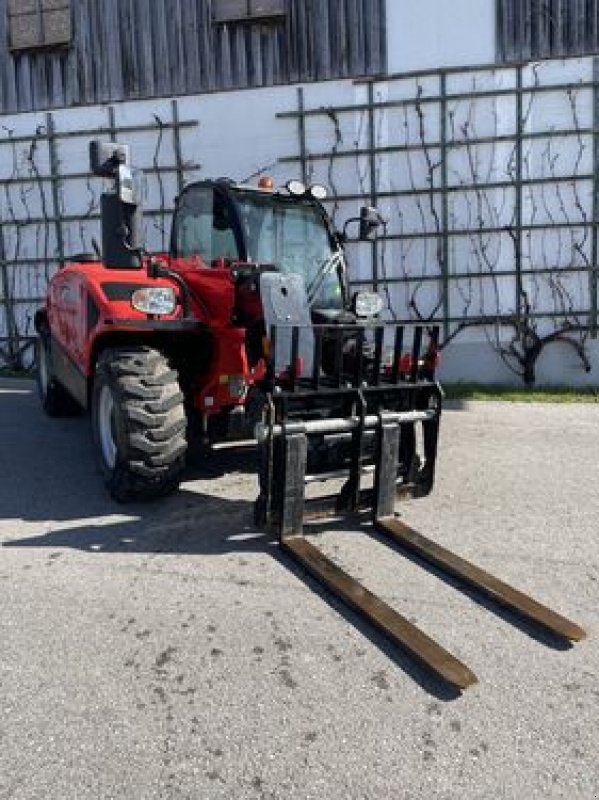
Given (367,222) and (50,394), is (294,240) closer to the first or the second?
(367,222)

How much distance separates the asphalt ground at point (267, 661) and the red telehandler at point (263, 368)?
243mm

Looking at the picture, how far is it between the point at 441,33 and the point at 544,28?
149cm

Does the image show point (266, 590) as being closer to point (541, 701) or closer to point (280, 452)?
point (280, 452)

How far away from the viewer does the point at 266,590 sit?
151 inches

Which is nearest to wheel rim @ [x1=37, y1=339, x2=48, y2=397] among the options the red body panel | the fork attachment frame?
the red body panel

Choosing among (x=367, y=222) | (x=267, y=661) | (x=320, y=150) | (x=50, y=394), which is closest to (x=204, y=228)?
(x=367, y=222)

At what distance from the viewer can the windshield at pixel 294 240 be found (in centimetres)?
570

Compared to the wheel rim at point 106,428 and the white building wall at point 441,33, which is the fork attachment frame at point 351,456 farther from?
the white building wall at point 441,33

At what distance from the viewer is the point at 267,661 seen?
10.3ft

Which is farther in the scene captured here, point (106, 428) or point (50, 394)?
point (50, 394)

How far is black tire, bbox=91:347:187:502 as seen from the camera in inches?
191

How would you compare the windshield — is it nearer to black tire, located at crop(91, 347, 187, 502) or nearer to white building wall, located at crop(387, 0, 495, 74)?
black tire, located at crop(91, 347, 187, 502)

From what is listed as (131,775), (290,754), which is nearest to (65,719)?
(131,775)

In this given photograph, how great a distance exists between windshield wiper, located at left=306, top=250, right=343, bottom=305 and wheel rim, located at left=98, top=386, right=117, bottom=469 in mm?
1797
